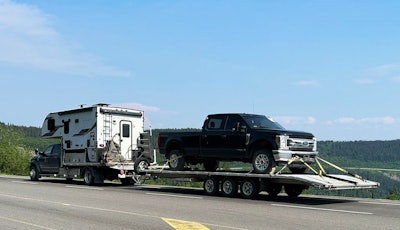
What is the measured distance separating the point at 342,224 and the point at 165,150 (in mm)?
9806

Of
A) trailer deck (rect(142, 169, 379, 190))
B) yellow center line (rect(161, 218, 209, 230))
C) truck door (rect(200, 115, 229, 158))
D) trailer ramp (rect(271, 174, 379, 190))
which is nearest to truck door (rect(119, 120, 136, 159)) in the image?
trailer deck (rect(142, 169, 379, 190))

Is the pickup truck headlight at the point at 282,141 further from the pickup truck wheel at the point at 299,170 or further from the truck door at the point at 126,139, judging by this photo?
the truck door at the point at 126,139

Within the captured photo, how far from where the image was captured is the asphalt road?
402 inches

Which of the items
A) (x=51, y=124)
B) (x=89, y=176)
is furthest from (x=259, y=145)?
(x=51, y=124)

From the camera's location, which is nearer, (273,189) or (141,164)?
(273,189)

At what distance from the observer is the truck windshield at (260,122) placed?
54.4ft

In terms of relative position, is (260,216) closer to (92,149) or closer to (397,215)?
(397,215)

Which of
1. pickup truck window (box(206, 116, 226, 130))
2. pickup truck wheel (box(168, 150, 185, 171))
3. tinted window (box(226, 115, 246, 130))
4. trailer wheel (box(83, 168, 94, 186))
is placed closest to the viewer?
tinted window (box(226, 115, 246, 130))

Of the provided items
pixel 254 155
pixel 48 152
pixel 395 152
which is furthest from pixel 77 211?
pixel 395 152

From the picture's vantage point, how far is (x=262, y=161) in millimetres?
15828

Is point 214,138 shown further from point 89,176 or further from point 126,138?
point 89,176

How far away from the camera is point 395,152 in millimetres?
74312

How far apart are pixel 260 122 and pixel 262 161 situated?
1.59 metres

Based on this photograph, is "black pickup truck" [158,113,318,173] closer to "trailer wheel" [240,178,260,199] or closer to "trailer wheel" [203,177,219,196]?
"trailer wheel" [240,178,260,199]
